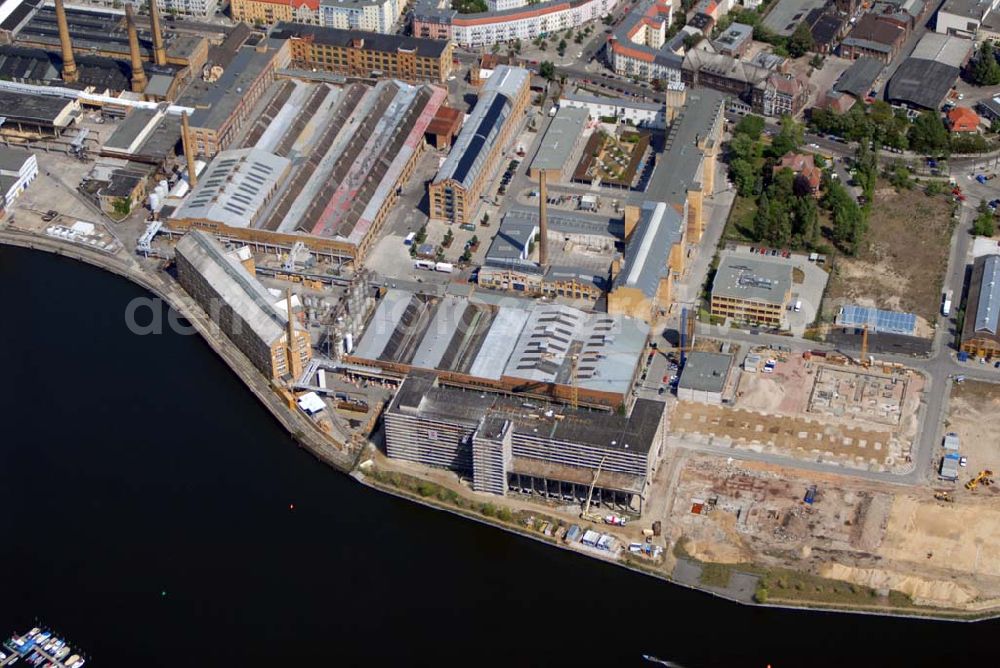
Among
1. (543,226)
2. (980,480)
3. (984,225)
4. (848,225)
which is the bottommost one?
(980,480)

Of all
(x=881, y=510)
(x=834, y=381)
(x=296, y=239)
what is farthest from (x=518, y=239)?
(x=881, y=510)

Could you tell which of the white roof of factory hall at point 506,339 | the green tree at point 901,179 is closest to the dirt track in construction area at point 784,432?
the white roof of factory hall at point 506,339

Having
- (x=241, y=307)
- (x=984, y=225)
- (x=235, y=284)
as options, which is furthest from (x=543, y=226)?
(x=984, y=225)

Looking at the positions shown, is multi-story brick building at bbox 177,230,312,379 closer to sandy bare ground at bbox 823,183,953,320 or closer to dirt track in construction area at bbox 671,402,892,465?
dirt track in construction area at bbox 671,402,892,465

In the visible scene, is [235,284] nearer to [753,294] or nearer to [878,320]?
[753,294]

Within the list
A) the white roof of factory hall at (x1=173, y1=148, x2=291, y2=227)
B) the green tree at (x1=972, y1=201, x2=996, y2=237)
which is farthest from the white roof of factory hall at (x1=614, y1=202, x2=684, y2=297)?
the white roof of factory hall at (x1=173, y1=148, x2=291, y2=227)

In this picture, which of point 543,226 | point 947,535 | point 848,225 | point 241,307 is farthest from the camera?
point 848,225
